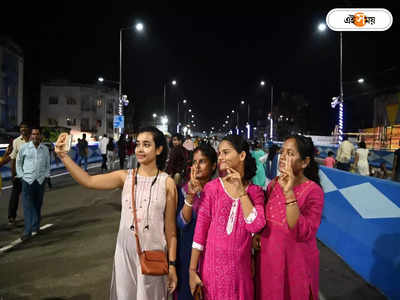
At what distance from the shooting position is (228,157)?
2.77 m

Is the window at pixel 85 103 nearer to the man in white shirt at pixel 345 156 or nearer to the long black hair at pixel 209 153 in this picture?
the man in white shirt at pixel 345 156

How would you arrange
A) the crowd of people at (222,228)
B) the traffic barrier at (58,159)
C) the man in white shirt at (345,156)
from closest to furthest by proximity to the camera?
the crowd of people at (222,228)
the man in white shirt at (345,156)
the traffic barrier at (58,159)

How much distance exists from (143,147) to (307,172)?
1293 mm

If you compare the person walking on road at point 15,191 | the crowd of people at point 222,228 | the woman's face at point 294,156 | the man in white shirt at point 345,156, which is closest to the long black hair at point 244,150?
the crowd of people at point 222,228

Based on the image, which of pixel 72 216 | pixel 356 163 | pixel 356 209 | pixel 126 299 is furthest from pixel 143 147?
pixel 356 163

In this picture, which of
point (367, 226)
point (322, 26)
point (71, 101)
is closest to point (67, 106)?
point (71, 101)

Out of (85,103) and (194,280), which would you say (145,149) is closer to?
(194,280)

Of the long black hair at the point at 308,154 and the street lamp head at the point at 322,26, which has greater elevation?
the street lamp head at the point at 322,26

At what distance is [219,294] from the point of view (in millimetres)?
2385

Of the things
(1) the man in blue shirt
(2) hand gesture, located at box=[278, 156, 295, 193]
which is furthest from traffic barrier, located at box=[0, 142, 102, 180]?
(2) hand gesture, located at box=[278, 156, 295, 193]

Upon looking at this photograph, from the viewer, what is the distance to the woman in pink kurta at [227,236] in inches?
93.7

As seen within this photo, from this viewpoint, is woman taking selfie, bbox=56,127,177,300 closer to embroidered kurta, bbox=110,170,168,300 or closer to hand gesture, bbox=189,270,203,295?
embroidered kurta, bbox=110,170,168,300

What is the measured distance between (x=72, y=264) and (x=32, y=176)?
219 centimetres

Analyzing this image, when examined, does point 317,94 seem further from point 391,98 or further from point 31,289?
point 31,289
